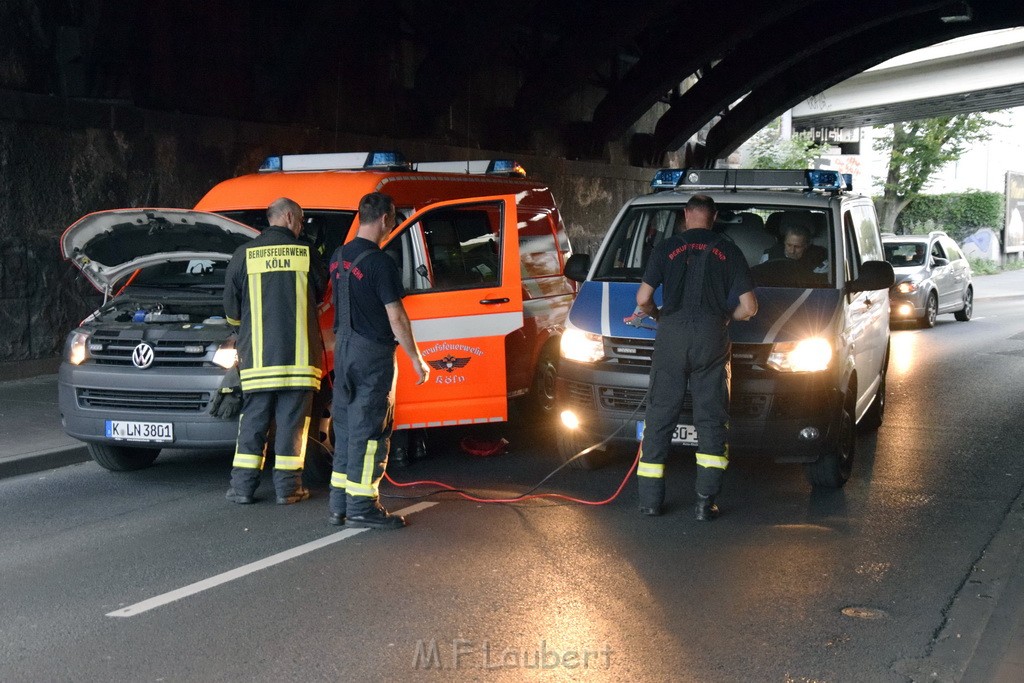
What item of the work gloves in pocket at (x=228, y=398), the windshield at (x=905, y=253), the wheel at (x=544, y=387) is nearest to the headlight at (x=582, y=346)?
the wheel at (x=544, y=387)

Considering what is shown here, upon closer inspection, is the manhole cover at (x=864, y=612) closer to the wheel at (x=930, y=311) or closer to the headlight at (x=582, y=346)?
the headlight at (x=582, y=346)

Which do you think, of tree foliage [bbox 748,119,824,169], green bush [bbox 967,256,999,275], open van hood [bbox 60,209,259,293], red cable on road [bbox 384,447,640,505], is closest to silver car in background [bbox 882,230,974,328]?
tree foliage [bbox 748,119,824,169]

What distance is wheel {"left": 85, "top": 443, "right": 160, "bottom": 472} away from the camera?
28.0 feet

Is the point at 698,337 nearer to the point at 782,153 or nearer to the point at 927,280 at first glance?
the point at 927,280

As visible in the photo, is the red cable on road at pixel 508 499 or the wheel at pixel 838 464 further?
the wheel at pixel 838 464

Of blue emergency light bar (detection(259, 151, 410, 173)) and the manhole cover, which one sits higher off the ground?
blue emergency light bar (detection(259, 151, 410, 173))

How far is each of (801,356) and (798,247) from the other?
129 cm

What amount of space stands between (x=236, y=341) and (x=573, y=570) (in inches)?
109

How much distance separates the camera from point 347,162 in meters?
9.58

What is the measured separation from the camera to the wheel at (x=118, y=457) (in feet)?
28.0

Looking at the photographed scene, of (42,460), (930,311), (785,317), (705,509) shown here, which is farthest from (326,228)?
(930,311)

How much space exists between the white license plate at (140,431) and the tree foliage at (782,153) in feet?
96.6

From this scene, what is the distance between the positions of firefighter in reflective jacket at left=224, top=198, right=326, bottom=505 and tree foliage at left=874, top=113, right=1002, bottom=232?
43.7 metres

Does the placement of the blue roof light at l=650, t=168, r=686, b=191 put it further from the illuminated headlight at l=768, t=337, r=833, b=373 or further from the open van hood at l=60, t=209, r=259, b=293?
the open van hood at l=60, t=209, r=259, b=293
